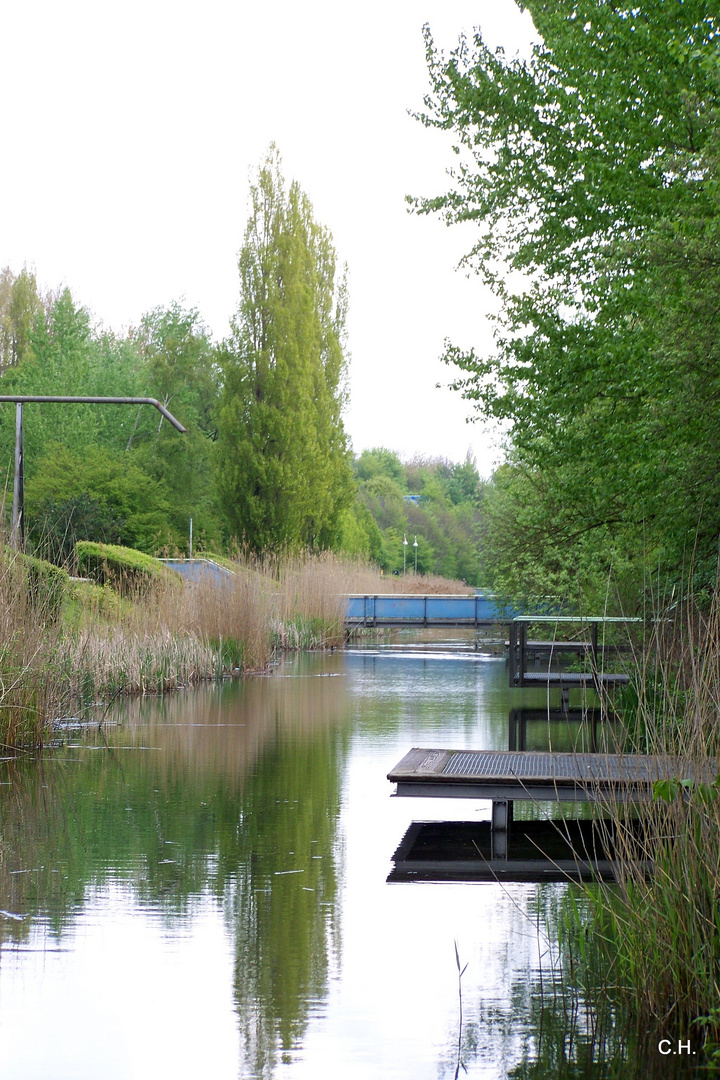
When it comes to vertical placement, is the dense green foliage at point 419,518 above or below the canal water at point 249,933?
above

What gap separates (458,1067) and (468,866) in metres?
2.73

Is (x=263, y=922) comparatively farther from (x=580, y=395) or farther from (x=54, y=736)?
(x=580, y=395)

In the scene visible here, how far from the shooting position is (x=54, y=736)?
11312 mm

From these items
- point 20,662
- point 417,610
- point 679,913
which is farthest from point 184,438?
point 679,913

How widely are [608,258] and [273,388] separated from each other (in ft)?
85.8

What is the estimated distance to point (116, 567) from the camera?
20.9m

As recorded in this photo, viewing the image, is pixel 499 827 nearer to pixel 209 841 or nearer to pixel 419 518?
pixel 209 841

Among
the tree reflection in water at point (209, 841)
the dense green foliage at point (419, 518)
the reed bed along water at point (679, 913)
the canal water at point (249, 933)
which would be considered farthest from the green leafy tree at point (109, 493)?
the reed bed along water at point (679, 913)

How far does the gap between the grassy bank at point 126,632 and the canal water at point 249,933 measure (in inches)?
25.8

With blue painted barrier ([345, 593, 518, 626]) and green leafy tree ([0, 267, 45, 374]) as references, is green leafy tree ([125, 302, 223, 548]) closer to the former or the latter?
green leafy tree ([0, 267, 45, 374])

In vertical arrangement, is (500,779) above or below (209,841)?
above

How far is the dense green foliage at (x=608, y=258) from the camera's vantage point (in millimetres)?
9492

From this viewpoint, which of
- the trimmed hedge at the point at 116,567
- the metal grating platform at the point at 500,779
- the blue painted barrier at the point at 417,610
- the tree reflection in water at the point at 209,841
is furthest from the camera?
the blue painted barrier at the point at 417,610

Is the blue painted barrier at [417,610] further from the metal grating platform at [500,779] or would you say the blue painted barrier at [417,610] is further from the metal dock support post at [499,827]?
the metal dock support post at [499,827]
